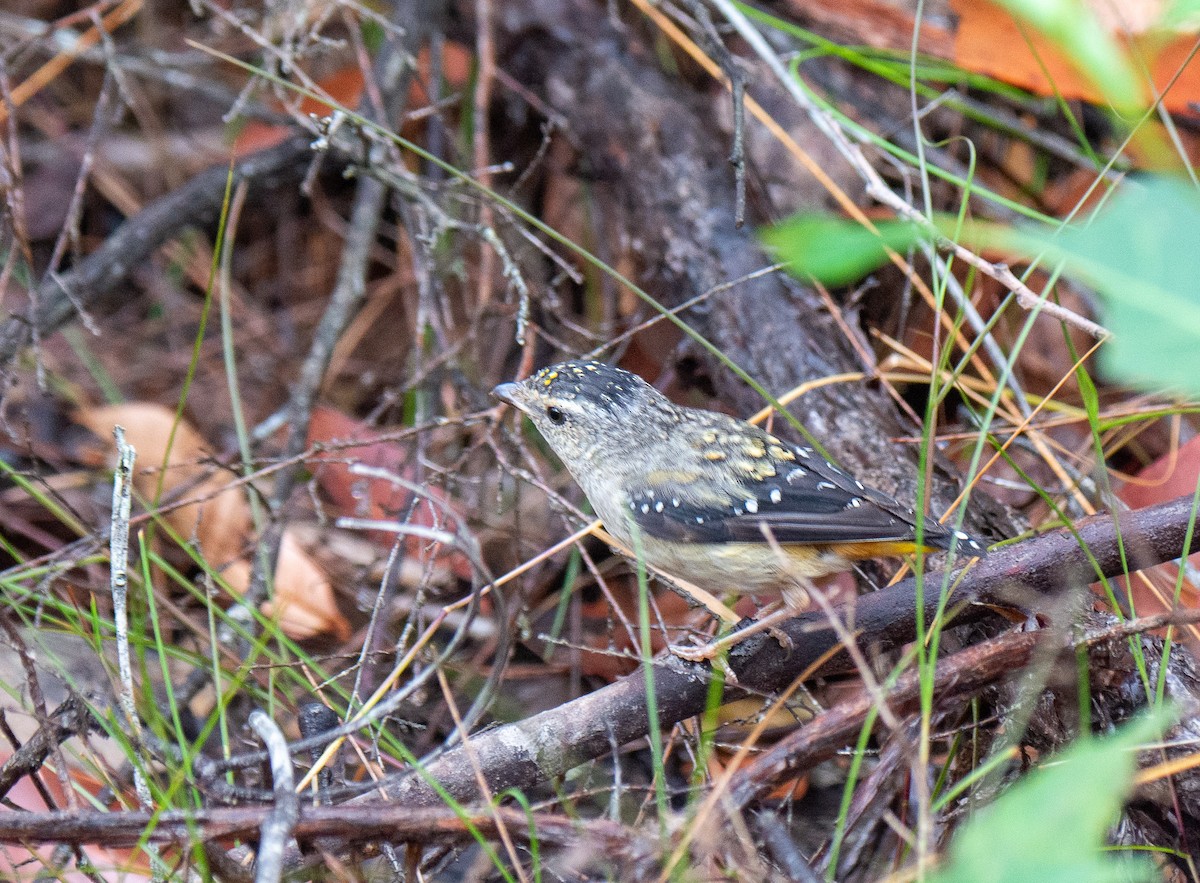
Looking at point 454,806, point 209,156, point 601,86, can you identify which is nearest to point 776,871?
point 454,806

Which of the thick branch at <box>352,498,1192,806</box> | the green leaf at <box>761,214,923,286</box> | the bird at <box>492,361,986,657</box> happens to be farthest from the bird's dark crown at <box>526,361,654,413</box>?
the green leaf at <box>761,214,923,286</box>

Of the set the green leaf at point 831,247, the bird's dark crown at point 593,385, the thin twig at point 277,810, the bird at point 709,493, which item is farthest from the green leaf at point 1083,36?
the bird's dark crown at point 593,385

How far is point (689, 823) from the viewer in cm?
223

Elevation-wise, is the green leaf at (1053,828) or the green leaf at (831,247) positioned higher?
the green leaf at (831,247)

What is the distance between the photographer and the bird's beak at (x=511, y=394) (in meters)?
3.64

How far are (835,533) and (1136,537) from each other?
757mm

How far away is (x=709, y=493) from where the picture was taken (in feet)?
10.4

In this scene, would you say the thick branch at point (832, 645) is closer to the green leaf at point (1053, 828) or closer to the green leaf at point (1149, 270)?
the green leaf at point (1053, 828)

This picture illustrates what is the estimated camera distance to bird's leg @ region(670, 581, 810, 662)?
113 inches

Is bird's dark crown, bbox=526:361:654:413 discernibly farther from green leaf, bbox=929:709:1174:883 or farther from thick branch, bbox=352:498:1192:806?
green leaf, bbox=929:709:1174:883

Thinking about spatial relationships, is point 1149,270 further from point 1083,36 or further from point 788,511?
point 788,511

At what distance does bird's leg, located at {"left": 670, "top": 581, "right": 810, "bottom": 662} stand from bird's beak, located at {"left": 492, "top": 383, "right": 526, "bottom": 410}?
43.1 inches

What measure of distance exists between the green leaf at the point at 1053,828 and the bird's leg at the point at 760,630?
1405 millimetres

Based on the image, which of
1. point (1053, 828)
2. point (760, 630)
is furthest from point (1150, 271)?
point (760, 630)
